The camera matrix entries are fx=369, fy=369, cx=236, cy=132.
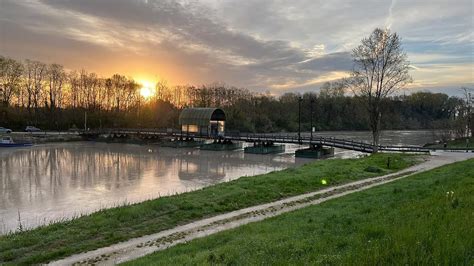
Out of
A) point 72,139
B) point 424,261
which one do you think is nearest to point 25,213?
point 424,261

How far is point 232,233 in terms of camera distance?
9.49 m

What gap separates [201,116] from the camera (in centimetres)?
6400

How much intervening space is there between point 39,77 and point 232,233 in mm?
92897

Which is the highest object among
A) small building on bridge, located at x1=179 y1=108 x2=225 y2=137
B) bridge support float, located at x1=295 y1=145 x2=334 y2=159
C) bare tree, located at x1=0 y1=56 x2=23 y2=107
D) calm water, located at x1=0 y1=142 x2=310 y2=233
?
bare tree, located at x1=0 y1=56 x2=23 y2=107

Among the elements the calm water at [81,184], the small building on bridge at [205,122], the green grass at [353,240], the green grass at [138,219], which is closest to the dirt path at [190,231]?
the green grass at [138,219]

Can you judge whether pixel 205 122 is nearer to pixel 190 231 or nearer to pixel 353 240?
pixel 190 231

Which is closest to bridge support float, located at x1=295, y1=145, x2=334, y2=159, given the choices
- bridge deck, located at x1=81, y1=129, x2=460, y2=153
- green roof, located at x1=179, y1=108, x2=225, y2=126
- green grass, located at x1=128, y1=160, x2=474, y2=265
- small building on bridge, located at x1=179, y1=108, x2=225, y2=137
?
bridge deck, located at x1=81, y1=129, x2=460, y2=153

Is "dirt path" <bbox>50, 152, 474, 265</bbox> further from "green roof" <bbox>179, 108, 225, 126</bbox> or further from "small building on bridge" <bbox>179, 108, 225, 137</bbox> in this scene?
"green roof" <bbox>179, 108, 225, 126</bbox>

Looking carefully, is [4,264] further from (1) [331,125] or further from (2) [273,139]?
(1) [331,125]

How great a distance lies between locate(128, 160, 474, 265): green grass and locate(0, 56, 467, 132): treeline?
204 ft

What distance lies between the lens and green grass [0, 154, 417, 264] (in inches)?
389

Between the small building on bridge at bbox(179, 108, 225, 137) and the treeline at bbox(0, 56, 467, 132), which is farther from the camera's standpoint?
the treeline at bbox(0, 56, 467, 132)

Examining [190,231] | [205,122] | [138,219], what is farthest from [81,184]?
[205,122]

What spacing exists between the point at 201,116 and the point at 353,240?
58.4 metres
